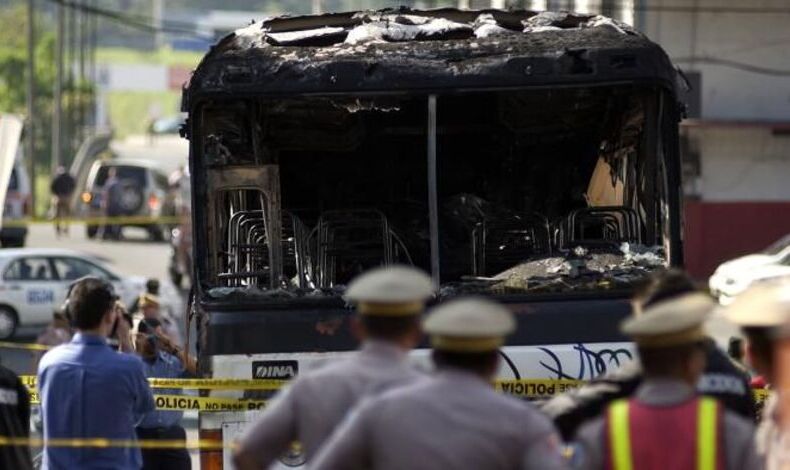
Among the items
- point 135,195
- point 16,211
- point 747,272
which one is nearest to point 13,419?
point 747,272

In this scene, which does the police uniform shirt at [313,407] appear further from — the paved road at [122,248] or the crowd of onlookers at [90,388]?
the paved road at [122,248]

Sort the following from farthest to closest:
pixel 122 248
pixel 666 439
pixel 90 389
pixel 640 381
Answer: pixel 122 248 → pixel 90 389 → pixel 640 381 → pixel 666 439

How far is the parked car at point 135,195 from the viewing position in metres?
42.0

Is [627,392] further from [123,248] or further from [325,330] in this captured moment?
[123,248]

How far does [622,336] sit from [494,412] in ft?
13.1

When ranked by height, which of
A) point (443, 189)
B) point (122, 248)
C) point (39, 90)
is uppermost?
point (443, 189)

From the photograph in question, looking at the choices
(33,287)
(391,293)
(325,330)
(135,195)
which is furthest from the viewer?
(135,195)

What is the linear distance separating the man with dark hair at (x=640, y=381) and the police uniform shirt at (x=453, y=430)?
840 millimetres

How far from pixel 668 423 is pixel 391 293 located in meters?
0.87

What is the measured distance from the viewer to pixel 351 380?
5.84 meters

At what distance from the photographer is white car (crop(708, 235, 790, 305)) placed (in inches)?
936

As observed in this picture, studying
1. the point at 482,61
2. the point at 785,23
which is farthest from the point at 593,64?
the point at 785,23

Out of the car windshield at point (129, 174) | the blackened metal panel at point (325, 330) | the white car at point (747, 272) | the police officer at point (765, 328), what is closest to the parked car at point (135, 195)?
the car windshield at point (129, 174)

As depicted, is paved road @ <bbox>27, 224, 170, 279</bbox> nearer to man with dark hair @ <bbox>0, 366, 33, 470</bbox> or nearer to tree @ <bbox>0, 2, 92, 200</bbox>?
man with dark hair @ <bbox>0, 366, 33, 470</bbox>
